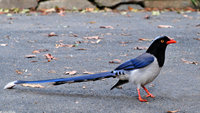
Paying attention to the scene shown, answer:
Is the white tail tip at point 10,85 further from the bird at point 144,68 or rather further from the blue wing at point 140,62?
the blue wing at point 140,62

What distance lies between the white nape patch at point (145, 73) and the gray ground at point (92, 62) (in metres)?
0.24

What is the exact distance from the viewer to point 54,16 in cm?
1048

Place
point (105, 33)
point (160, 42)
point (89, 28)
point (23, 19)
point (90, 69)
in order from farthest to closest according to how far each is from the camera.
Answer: point (23, 19) < point (89, 28) < point (105, 33) < point (90, 69) < point (160, 42)

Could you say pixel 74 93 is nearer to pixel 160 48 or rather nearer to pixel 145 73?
pixel 145 73

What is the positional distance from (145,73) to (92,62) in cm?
183

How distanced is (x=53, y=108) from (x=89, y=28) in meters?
5.08

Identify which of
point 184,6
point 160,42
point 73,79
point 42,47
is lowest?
point 184,6

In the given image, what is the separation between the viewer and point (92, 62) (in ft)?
18.1

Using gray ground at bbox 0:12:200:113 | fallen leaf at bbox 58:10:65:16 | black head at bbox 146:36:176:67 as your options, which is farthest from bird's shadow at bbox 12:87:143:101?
fallen leaf at bbox 58:10:65:16

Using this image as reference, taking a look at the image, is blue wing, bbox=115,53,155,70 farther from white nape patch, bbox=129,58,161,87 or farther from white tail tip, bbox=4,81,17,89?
white tail tip, bbox=4,81,17,89

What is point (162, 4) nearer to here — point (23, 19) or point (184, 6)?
point (184, 6)

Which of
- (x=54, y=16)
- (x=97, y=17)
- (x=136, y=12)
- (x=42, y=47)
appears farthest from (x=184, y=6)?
(x=42, y=47)

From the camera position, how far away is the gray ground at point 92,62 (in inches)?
146

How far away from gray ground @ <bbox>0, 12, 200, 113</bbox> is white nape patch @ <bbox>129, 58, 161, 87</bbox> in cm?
24
